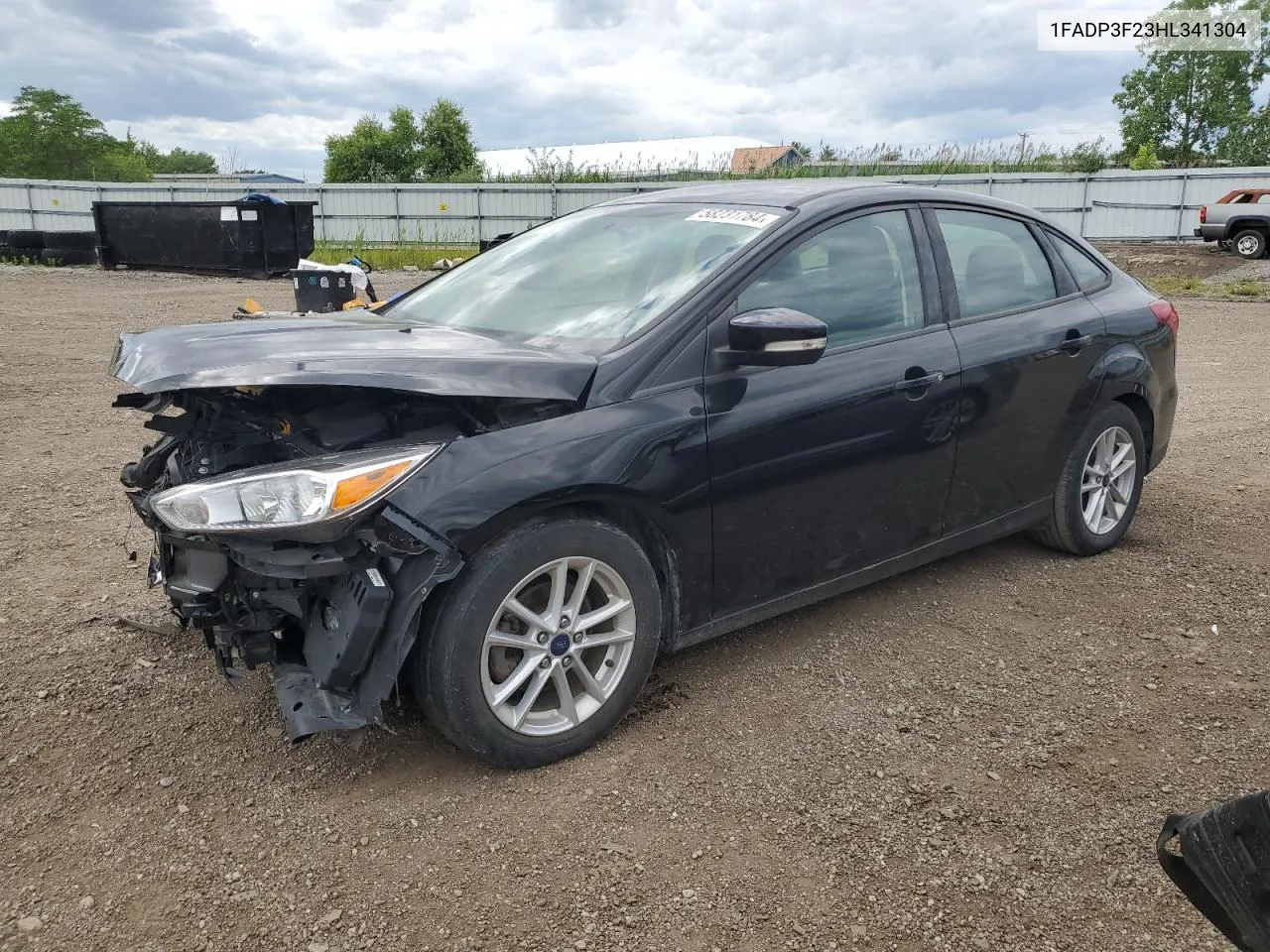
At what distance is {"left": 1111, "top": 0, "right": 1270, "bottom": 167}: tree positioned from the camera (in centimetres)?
5719

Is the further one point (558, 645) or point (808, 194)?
point (808, 194)

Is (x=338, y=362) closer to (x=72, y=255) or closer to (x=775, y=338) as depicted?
(x=775, y=338)

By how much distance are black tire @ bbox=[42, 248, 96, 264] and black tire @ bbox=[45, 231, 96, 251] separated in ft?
0.22

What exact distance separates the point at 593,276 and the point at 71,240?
74.5ft

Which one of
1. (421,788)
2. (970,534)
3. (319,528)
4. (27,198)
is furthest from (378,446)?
(27,198)

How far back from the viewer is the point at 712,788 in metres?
2.78

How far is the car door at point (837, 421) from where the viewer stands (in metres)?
3.11

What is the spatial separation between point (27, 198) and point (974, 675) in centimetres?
3369

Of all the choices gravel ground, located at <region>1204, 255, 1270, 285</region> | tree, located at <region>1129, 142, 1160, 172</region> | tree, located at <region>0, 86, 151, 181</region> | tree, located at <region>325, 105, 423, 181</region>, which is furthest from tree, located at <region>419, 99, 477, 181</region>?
gravel ground, located at <region>1204, 255, 1270, 285</region>

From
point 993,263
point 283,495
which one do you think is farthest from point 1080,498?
point 283,495

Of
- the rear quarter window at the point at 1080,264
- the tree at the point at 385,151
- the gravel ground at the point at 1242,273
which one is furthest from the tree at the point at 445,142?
the rear quarter window at the point at 1080,264

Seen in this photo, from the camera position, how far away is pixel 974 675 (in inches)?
136

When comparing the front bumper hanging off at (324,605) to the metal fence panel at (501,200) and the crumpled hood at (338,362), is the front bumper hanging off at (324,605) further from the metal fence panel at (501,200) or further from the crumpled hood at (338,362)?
the metal fence panel at (501,200)

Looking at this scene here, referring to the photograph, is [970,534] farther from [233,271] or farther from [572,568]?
[233,271]
